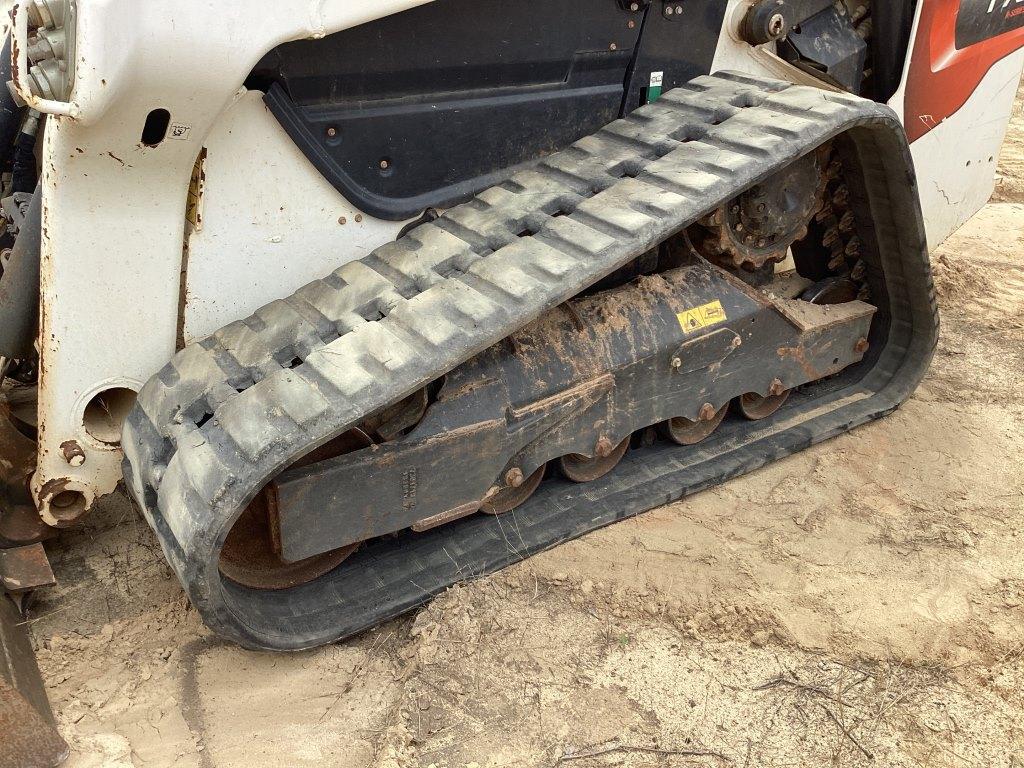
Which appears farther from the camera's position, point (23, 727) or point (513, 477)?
point (513, 477)

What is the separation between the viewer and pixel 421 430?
2396 mm

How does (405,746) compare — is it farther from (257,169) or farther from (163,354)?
(257,169)

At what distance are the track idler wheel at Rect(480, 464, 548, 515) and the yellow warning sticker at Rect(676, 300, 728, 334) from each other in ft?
1.71

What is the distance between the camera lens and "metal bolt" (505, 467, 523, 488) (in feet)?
8.52

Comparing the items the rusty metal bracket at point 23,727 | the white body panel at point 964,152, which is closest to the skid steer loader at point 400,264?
the rusty metal bracket at point 23,727

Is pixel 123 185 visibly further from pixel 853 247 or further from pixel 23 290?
pixel 853 247

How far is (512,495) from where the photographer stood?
2.80m

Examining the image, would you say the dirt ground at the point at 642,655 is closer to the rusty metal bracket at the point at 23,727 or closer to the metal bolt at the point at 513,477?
the rusty metal bracket at the point at 23,727

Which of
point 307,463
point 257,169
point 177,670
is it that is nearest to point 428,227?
point 257,169

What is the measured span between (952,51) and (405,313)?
2.20 meters

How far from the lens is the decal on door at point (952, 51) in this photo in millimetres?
3275

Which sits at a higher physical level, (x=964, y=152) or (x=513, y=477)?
(x=513, y=477)

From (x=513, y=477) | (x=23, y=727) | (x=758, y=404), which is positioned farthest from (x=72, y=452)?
(x=758, y=404)

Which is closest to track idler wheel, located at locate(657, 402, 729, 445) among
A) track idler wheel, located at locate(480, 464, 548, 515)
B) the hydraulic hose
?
track idler wheel, located at locate(480, 464, 548, 515)
